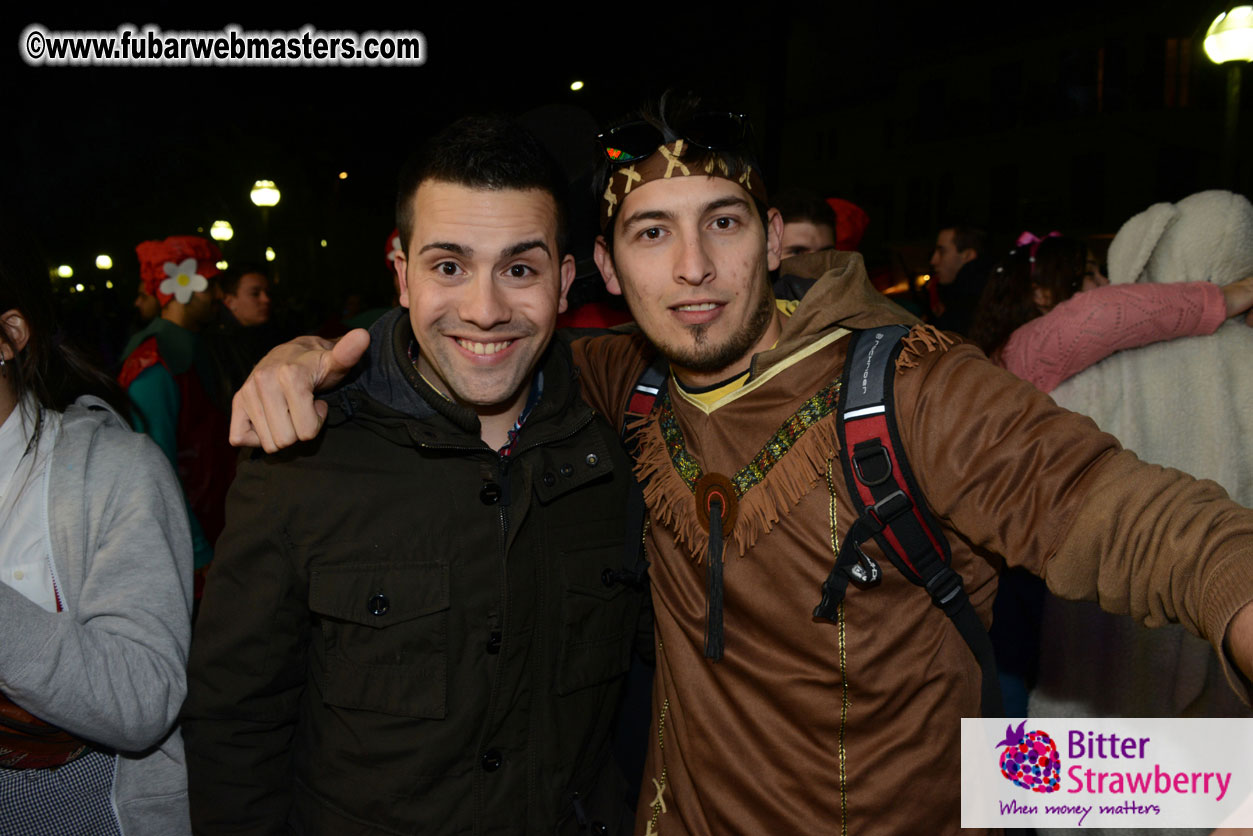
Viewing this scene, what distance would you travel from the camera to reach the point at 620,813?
220 centimetres

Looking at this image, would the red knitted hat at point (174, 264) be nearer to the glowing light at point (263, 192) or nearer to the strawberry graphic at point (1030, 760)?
the strawberry graphic at point (1030, 760)

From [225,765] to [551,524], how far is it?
3.10 ft

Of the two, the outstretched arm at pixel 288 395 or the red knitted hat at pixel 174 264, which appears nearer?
the outstretched arm at pixel 288 395

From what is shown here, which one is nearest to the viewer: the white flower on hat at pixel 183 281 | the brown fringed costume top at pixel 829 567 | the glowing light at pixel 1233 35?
the brown fringed costume top at pixel 829 567

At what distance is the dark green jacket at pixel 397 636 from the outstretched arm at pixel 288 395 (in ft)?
0.33

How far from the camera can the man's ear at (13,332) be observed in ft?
6.23

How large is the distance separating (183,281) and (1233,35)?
9.83m

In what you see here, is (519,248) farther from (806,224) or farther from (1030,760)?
(806,224)

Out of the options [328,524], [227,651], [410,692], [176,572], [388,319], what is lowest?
[410,692]

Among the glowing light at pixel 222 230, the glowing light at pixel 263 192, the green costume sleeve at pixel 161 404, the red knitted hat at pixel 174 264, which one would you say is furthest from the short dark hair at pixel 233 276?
the glowing light at pixel 222 230

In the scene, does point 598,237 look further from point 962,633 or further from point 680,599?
point 962,633

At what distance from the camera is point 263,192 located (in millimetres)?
16297

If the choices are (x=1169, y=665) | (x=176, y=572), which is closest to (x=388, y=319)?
(x=176, y=572)

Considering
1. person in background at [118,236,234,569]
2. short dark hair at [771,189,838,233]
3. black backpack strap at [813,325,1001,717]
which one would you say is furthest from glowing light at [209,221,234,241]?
black backpack strap at [813,325,1001,717]
